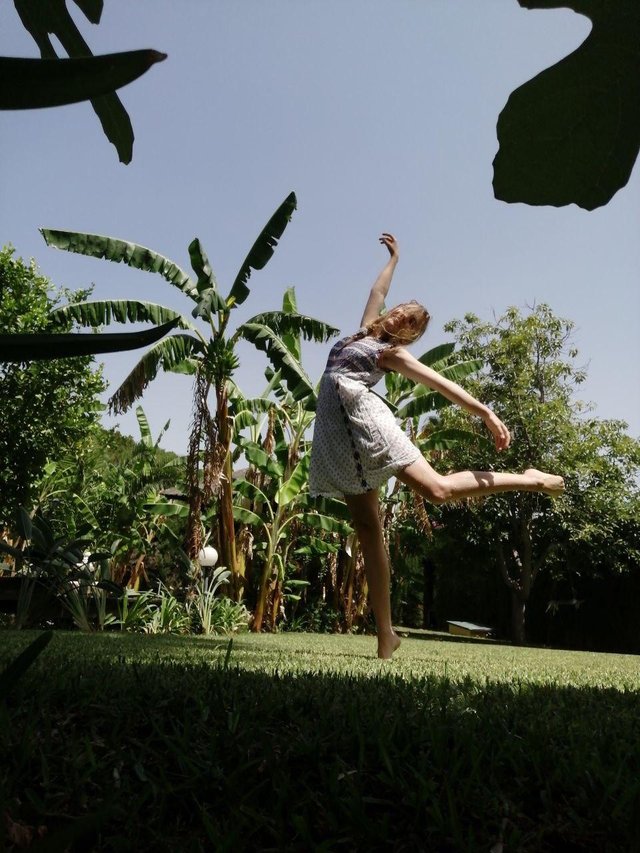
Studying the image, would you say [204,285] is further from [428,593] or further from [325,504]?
[428,593]

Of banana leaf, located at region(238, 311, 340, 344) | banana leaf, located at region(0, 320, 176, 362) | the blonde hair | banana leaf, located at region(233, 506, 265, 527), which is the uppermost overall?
banana leaf, located at region(238, 311, 340, 344)

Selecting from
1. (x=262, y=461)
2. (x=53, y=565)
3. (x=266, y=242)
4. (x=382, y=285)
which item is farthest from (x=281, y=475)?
(x=382, y=285)

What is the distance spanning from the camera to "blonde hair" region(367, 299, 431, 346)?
3.91m

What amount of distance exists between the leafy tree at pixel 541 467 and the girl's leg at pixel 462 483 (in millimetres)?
12714

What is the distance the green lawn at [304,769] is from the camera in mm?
1129

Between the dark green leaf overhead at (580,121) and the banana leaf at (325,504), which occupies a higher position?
the banana leaf at (325,504)

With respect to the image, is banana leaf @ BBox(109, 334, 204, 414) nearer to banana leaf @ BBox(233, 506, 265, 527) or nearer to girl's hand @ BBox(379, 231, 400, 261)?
banana leaf @ BBox(233, 506, 265, 527)

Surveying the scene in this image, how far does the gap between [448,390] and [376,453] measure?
0.45 m

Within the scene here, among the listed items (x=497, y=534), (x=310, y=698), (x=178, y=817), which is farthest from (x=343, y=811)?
(x=497, y=534)

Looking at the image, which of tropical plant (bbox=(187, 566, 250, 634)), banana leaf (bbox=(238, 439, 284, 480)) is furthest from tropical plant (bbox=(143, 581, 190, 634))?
banana leaf (bbox=(238, 439, 284, 480))

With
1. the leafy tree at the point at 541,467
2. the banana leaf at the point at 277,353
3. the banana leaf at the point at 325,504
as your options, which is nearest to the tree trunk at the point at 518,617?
the leafy tree at the point at 541,467

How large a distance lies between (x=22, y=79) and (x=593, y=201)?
0.27 metres

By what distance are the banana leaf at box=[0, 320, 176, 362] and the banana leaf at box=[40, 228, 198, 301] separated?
363 inches

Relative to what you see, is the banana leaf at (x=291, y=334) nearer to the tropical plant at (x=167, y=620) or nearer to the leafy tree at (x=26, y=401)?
the leafy tree at (x=26, y=401)
